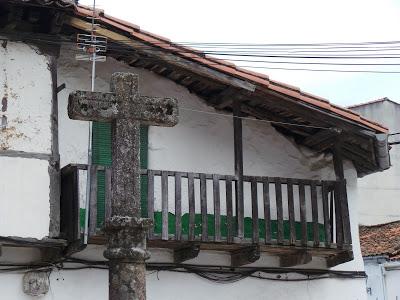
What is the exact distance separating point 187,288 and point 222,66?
332cm

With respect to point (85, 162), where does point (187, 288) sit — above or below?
below

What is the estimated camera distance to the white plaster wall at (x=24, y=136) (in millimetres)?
10125

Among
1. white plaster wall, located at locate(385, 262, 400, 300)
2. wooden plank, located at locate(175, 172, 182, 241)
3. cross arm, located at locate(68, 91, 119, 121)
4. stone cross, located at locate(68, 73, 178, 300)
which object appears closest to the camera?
stone cross, located at locate(68, 73, 178, 300)

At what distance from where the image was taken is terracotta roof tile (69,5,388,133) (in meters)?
10.8

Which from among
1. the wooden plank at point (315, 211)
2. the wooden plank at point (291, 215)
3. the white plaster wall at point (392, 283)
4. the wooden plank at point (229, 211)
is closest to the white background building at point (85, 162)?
the wooden plank at point (315, 211)

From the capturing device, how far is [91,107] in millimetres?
6902

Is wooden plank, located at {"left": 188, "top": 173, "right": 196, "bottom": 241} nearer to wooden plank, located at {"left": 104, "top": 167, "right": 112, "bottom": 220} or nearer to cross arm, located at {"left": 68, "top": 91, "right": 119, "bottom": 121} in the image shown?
wooden plank, located at {"left": 104, "top": 167, "right": 112, "bottom": 220}

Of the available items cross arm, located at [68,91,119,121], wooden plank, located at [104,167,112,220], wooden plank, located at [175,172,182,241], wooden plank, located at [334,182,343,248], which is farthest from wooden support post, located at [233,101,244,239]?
cross arm, located at [68,91,119,121]

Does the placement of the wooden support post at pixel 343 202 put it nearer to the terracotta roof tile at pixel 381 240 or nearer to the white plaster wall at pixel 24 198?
the white plaster wall at pixel 24 198

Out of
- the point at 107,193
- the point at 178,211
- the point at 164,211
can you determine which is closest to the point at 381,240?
the point at 178,211

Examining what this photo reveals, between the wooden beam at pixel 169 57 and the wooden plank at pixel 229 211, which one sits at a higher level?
the wooden beam at pixel 169 57

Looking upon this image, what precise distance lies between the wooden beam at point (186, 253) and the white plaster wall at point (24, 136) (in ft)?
6.75

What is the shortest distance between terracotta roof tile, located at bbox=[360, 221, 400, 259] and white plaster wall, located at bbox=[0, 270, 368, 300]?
4132 mm

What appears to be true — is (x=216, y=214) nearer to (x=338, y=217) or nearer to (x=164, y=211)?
(x=164, y=211)
